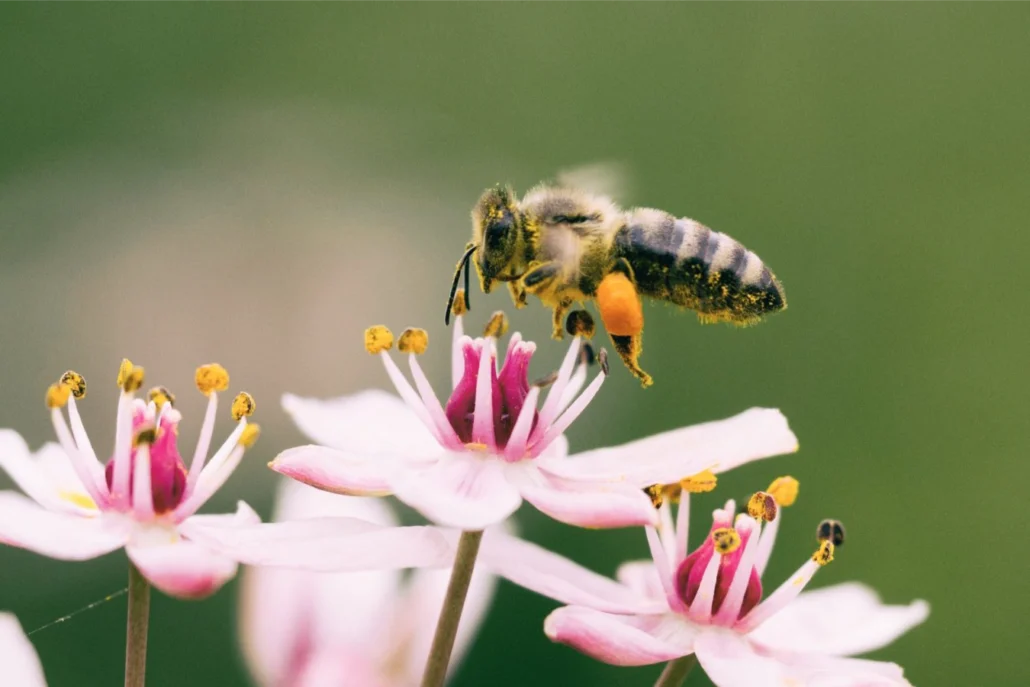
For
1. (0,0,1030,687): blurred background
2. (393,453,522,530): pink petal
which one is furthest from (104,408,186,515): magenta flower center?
(0,0,1030,687): blurred background

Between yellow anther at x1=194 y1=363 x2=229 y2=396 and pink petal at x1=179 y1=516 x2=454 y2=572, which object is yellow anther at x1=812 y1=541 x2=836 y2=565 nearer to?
pink petal at x1=179 y1=516 x2=454 y2=572

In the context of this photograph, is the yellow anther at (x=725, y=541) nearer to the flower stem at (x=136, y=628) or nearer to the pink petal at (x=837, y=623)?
the pink petal at (x=837, y=623)

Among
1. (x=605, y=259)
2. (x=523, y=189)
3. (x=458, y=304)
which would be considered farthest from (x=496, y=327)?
(x=523, y=189)

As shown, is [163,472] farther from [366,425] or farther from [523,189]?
[523,189]

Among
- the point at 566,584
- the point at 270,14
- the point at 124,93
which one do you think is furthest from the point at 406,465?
the point at 270,14

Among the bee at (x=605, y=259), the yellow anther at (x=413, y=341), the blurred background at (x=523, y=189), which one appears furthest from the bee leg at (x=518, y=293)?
the blurred background at (x=523, y=189)

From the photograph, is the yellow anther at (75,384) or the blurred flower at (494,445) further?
the yellow anther at (75,384)
